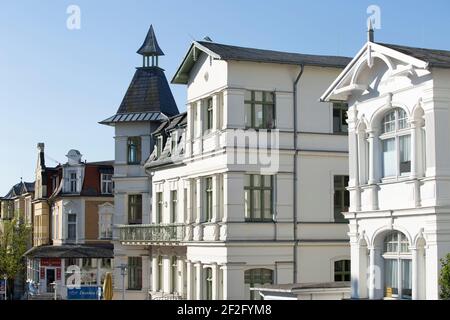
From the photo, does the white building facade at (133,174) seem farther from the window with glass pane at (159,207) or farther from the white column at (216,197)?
the white column at (216,197)

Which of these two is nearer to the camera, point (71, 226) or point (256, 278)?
point (256, 278)

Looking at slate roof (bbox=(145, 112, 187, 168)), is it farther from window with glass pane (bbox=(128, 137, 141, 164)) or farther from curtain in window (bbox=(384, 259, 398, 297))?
curtain in window (bbox=(384, 259, 398, 297))

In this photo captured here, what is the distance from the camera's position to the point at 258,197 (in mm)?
32438

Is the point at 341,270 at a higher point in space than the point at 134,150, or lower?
lower

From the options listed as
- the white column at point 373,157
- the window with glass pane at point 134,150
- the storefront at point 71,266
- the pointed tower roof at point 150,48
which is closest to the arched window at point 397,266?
the white column at point 373,157

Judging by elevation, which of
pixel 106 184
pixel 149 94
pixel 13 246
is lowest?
pixel 13 246

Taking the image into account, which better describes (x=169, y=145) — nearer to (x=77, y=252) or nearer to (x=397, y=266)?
(x=397, y=266)

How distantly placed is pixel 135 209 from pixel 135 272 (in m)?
3.60

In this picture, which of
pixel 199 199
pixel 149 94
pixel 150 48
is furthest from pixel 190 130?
pixel 150 48

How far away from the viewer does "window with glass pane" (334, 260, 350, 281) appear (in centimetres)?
3338

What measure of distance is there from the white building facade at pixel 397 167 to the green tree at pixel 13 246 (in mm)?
51331

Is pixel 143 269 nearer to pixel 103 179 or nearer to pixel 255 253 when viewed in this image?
pixel 255 253

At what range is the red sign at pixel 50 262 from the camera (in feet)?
211
